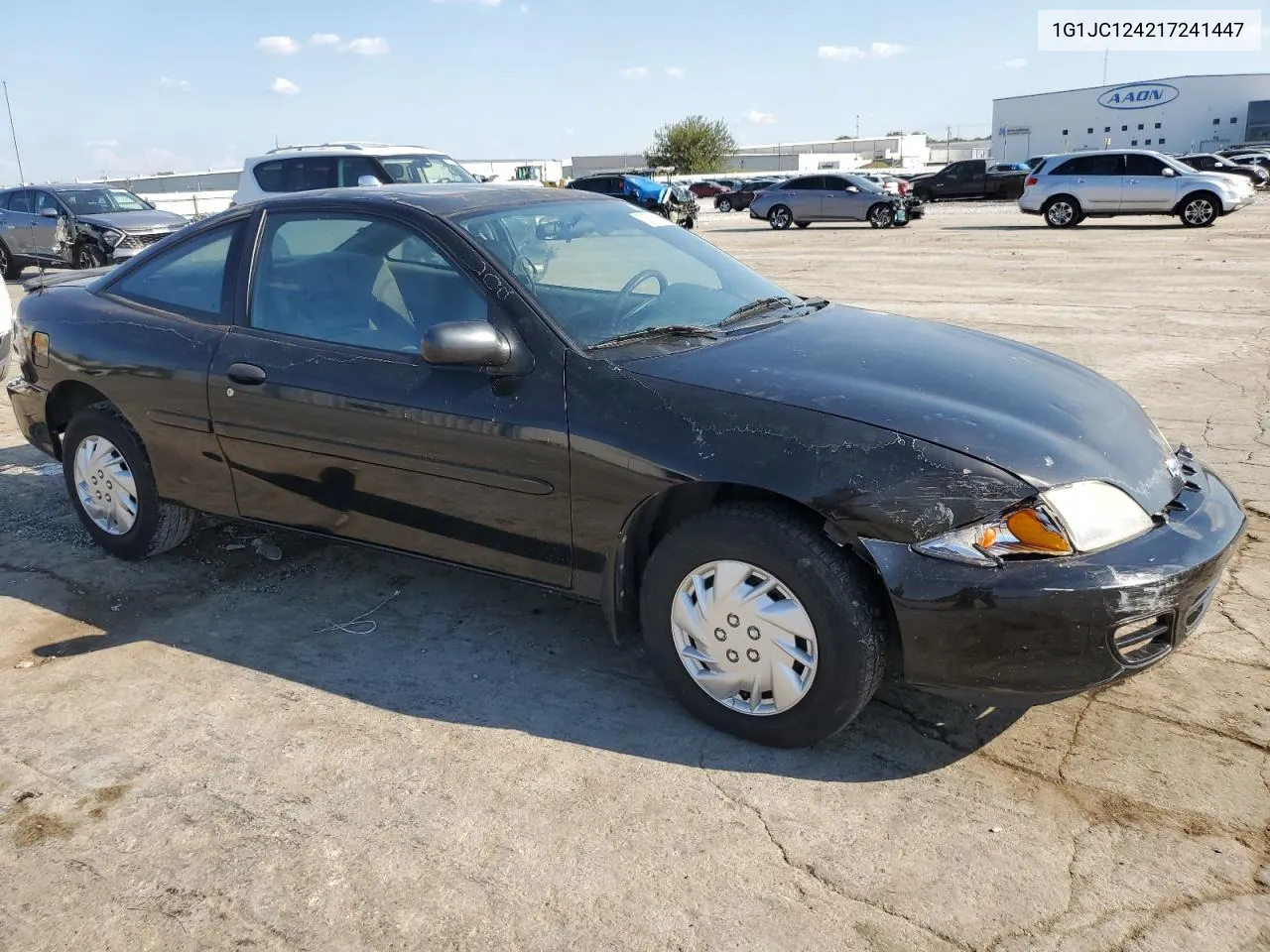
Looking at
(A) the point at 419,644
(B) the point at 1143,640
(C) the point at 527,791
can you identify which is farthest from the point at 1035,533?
(A) the point at 419,644

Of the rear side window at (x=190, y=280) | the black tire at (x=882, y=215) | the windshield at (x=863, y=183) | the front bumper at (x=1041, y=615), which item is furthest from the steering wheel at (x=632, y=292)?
the windshield at (x=863, y=183)

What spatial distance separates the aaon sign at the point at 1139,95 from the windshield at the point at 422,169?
247 ft

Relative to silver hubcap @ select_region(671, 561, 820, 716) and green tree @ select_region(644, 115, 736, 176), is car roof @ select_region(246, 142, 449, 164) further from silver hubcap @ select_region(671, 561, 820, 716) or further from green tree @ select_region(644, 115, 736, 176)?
green tree @ select_region(644, 115, 736, 176)

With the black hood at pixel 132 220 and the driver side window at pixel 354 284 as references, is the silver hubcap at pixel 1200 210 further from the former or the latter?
the driver side window at pixel 354 284

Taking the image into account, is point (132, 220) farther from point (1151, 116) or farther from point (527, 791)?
point (1151, 116)

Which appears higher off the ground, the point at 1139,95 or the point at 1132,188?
the point at 1139,95

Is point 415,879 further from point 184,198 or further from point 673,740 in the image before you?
point 184,198

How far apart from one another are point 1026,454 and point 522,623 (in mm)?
2016

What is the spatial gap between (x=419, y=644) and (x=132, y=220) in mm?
15963

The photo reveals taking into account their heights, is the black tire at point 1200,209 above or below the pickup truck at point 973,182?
below

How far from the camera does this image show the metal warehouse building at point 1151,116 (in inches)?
2847

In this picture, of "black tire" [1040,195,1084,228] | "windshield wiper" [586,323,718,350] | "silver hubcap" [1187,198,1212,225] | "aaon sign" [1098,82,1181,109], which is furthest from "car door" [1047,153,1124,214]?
"aaon sign" [1098,82,1181,109]

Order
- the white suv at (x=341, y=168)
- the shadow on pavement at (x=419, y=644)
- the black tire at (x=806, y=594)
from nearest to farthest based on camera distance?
the black tire at (x=806, y=594), the shadow on pavement at (x=419, y=644), the white suv at (x=341, y=168)

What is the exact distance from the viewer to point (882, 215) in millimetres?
26688
